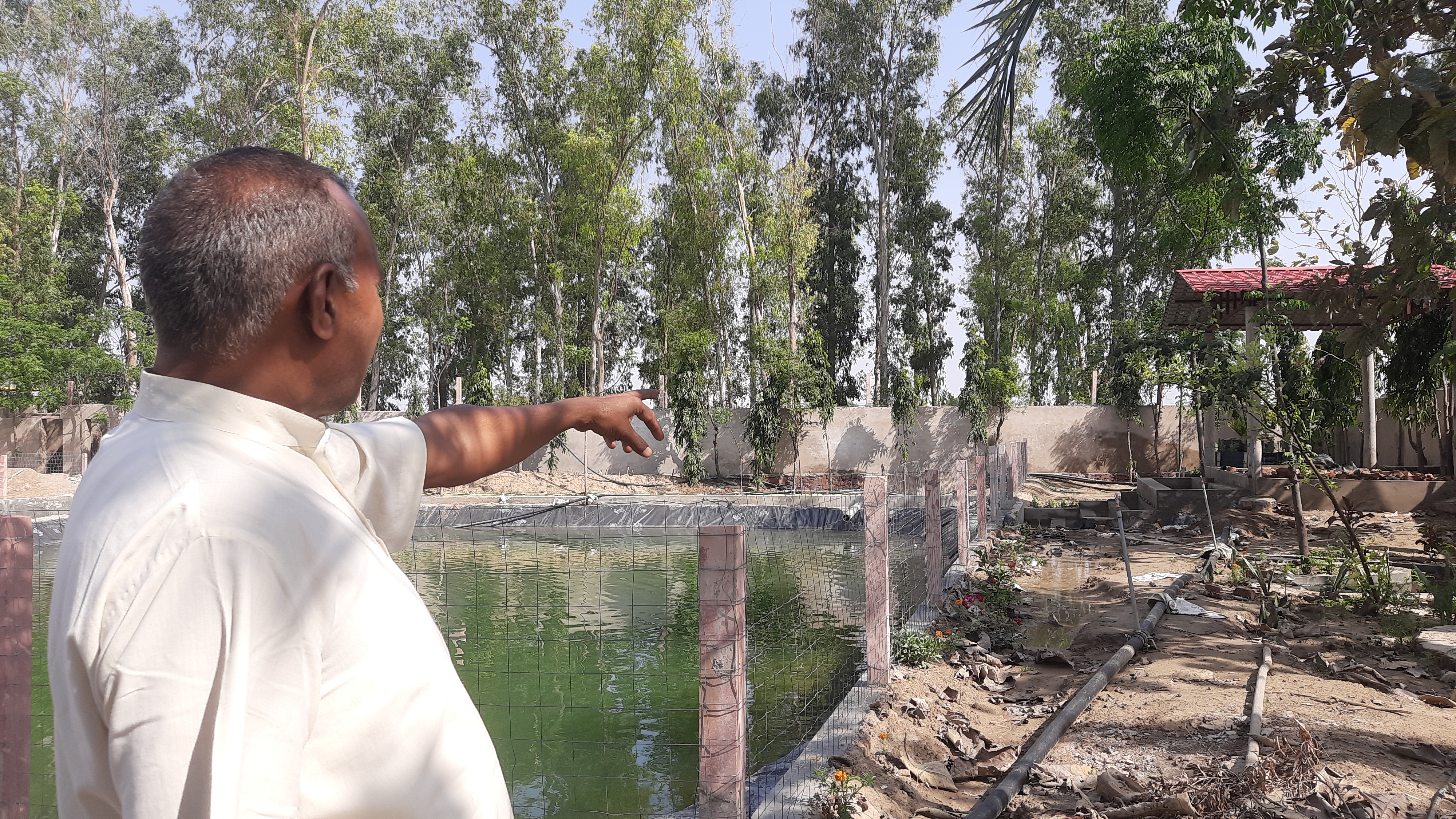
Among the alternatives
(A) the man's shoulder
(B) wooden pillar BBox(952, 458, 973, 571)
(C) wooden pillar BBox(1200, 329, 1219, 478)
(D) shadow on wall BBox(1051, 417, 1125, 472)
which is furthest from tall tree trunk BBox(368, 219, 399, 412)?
(A) the man's shoulder

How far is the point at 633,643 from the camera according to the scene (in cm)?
618

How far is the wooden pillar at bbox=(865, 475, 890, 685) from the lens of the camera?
15.3 ft

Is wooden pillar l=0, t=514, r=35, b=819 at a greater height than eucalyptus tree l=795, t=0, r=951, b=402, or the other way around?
eucalyptus tree l=795, t=0, r=951, b=402

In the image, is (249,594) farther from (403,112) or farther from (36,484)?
(403,112)

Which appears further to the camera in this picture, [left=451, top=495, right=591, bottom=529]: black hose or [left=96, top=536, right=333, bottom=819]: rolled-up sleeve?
[left=451, top=495, right=591, bottom=529]: black hose

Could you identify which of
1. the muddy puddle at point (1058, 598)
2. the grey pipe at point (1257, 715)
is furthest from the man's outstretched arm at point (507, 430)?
the muddy puddle at point (1058, 598)

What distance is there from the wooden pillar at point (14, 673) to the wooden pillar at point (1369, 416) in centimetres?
1466

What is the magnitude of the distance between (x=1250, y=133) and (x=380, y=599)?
21774 millimetres

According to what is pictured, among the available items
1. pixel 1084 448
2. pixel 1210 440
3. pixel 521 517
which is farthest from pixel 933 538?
pixel 1084 448

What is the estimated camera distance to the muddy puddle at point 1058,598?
6617 millimetres

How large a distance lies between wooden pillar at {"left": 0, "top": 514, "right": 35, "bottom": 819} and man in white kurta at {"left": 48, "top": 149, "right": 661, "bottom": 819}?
253 centimetres

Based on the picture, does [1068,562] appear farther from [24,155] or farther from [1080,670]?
[24,155]

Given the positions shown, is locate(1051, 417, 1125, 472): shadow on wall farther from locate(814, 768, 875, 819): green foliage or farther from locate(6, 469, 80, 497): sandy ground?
locate(6, 469, 80, 497): sandy ground

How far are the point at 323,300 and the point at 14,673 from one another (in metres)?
2.72
